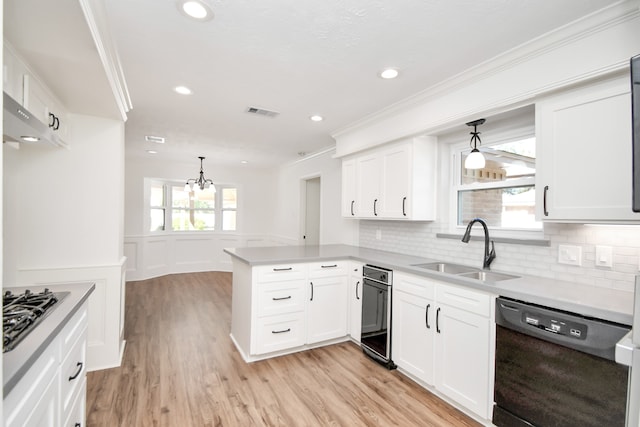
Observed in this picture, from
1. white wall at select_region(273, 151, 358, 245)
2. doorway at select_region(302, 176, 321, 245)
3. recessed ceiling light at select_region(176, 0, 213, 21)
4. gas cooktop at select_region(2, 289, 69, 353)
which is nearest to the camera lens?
gas cooktop at select_region(2, 289, 69, 353)

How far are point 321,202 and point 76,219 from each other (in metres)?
3.24

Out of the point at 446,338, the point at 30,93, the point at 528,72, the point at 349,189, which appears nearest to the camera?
the point at 30,93

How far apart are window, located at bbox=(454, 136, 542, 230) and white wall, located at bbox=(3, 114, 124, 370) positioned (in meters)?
3.19

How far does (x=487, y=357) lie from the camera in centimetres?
203

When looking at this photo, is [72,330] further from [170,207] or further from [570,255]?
[170,207]

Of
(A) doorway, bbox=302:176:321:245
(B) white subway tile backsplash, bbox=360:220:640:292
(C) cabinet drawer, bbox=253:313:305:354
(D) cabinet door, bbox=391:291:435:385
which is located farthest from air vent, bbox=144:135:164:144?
(D) cabinet door, bbox=391:291:435:385

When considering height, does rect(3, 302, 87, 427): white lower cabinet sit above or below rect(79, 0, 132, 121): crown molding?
below

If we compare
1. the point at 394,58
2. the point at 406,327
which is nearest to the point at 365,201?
the point at 406,327

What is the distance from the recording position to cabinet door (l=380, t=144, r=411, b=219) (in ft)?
10.1

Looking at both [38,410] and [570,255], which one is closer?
[38,410]

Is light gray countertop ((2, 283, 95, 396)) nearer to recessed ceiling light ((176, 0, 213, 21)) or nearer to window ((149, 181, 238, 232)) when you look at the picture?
recessed ceiling light ((176, 0, 213, 21))

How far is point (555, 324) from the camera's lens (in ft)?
5.50

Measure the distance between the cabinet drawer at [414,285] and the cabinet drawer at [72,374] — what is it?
2.20 metres

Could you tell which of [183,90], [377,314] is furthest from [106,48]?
[377,314]
